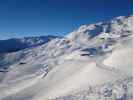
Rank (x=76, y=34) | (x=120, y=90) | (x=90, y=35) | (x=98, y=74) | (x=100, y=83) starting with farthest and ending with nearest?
(x=76, y=34)
(x=90, y=35)
(x=98, y=74)
(x=100, y=83)
(x=120, y=90)

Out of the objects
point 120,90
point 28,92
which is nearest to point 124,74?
point 120,90

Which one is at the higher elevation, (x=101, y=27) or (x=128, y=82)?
(x=101, y=27)

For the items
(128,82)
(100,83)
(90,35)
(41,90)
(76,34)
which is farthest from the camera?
(76,34)

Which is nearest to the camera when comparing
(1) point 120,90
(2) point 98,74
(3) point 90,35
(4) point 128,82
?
(1) point 120,90

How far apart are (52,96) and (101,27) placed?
164 meters

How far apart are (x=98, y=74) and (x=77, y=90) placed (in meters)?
5.31

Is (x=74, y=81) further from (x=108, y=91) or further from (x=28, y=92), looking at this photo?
(x=108, y=91)

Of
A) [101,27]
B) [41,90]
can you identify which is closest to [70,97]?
[41,90]

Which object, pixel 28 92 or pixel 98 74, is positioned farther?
pixel 28 92

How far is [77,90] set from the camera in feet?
81.2

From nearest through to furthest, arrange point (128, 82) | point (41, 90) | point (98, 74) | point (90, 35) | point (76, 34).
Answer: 1. point (128, 82)
2. point (98, 74)
3. point (41, 90)
4. point (90, 35)
5. point (76, 34)

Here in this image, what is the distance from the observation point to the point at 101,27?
185375 mm

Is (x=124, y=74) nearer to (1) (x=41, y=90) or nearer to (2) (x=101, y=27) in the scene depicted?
(1) (x=41, y=90)

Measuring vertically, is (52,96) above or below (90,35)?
below
